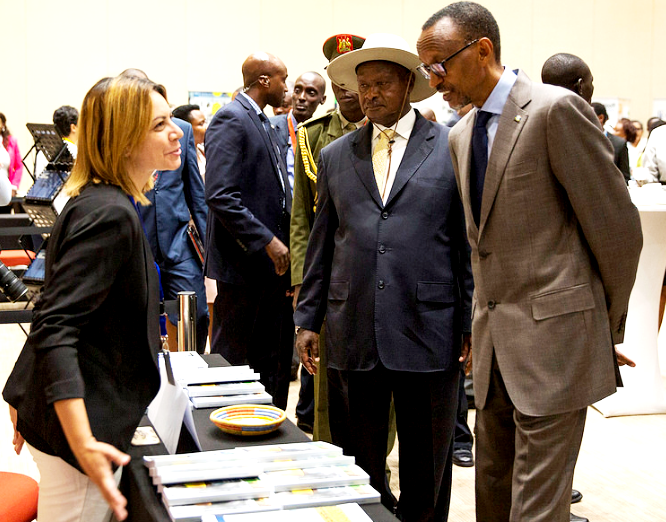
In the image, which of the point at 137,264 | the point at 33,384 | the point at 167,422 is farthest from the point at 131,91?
the point at 167,422

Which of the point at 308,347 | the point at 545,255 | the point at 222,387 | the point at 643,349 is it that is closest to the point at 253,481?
the point at 222,387

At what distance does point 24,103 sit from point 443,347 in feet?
30.1

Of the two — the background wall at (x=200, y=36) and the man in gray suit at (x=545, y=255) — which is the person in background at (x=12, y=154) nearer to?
the background wall at (x=200, y=36)

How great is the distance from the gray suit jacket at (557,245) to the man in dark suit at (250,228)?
1.56 metres

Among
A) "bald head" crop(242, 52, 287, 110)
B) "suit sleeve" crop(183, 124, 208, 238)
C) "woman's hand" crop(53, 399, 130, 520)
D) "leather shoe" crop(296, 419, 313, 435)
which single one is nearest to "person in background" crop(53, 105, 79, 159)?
"suit sleeve" crop(183, 124, 208, 238)

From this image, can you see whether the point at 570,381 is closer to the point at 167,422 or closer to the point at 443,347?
the point at 443,347

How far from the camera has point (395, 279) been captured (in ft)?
8.11

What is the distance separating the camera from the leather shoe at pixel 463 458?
11.8 feet

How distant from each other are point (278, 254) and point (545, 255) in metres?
1.62

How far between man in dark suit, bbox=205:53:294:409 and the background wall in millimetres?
7423

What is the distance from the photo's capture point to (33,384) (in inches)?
61.2

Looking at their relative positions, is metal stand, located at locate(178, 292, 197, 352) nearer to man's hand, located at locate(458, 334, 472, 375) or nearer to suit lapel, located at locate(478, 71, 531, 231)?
man's hand, located at locate(458, 334, 472, 375)

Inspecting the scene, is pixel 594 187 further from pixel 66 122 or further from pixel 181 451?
pixel 66 122

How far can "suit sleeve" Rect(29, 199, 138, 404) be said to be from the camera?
1427mm
